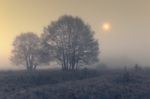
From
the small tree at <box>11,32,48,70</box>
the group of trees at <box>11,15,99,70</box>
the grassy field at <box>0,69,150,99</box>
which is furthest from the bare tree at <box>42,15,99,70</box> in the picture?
the grassy field at <box>0,69,150,99</box>

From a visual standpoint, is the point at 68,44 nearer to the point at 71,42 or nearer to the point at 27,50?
the point at 71,42

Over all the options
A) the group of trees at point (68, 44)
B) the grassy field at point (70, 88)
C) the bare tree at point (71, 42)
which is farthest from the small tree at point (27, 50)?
the grassy field at point (70, 88)

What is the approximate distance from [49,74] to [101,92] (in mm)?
16528

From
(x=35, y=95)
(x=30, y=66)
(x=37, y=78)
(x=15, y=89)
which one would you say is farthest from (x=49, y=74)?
(x=30, y=66)

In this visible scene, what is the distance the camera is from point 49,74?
2287 inches

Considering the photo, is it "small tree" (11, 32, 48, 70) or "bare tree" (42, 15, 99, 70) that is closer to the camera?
"bare tree" (42, 15, 99, 70)

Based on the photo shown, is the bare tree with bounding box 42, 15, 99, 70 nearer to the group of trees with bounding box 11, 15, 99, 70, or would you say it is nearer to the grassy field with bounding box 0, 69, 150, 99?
the group of trees with bounding box 11, 15, 99, 70

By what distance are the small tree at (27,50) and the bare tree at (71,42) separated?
10108 mm

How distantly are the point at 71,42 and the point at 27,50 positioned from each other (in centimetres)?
1638

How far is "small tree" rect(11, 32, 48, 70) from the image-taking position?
81938 mm

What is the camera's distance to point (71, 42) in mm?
71938

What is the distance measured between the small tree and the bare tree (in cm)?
1011

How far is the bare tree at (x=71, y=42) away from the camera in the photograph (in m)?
71.0

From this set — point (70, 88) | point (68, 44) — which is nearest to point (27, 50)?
point (68, 44)
